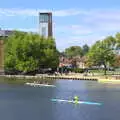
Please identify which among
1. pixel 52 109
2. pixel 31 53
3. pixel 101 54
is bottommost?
pixel 52 109

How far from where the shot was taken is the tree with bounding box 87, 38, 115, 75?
18362 cm

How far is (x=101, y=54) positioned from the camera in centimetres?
18325

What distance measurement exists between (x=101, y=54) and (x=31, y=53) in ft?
81.9

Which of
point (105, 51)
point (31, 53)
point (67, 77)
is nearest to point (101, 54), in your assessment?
point (105, 51)

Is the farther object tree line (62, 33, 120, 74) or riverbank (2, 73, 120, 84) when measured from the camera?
tree line (62, 33, 120, 74)

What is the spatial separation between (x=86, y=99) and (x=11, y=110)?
936 inches

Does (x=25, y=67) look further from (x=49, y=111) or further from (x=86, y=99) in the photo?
(x=49, y=111)

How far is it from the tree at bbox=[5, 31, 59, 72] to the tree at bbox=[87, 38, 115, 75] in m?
13.4

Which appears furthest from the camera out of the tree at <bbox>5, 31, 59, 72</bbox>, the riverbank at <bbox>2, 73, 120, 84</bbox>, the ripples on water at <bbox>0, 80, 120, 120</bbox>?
the tree at <bbox>5, 31, 59, 72</bbox>

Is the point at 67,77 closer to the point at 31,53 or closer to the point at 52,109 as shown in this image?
the point at 31,53

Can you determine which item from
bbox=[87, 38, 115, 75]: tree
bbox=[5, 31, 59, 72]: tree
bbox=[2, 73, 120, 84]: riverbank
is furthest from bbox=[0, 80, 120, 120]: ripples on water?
bbox=[87, 38, 115, 75]: tree

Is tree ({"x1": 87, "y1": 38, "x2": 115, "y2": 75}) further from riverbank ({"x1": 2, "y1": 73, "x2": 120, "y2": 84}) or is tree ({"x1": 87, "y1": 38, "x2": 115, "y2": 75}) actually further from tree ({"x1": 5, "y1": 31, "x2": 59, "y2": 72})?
tree ({"x1": 5, "y1": 31, "x2": 59, "y2": 72})

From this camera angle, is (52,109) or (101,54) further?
(101,54)

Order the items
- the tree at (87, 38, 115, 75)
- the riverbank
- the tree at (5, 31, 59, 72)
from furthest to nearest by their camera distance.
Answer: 1. the tree at (87, 38, 115, 75)
2. the tree at (5, 31, 59, 72)
3. the riverbank
